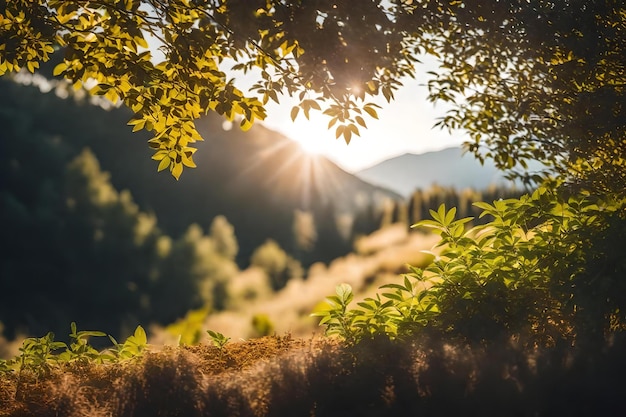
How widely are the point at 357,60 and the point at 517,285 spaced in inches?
89.9

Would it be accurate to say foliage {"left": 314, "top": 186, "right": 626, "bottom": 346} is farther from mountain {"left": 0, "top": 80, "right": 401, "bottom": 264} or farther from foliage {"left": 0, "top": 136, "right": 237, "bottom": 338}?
mountain {"left": 0, "top": 80, "right": 401, "bottom": 264}

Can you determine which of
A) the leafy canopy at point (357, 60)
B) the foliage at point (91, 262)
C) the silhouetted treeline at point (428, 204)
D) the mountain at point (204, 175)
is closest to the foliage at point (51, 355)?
the leafy canopy at point (357, 60)

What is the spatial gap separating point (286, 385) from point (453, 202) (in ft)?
91.0

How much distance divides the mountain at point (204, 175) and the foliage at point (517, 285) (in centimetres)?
4299

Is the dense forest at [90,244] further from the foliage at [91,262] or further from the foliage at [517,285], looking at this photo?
the foliage at [517,285]

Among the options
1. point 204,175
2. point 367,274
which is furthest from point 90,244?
point 367,274

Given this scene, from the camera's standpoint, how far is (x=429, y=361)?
3.16 metres

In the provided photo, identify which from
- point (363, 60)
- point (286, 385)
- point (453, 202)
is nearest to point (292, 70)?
point (363, 60)

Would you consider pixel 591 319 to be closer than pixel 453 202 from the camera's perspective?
Yes

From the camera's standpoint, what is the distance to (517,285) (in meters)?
4.32

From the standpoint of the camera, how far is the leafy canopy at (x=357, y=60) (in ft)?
14.1

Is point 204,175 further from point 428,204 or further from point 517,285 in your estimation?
point 517,285

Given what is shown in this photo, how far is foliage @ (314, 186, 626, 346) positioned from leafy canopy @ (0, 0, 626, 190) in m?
1.05

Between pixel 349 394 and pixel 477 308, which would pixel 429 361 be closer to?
pixel 349 394
